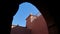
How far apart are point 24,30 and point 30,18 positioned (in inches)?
34.6

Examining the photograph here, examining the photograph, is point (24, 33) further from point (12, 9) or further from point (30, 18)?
point (12, 9)

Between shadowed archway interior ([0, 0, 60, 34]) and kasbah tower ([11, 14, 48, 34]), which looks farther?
kasbah tower ([11, 14, 48, 34])

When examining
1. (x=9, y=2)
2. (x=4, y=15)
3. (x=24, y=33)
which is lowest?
(x=24, y=33)

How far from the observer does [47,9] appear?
6.56ft

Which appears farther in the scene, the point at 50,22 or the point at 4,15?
the point at 50,22

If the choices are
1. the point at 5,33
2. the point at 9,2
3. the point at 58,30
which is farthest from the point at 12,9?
the point at 58,30

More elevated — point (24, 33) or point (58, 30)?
point (58, 30)

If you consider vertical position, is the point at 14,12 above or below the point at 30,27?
above

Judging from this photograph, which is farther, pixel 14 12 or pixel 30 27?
pixel 30 27

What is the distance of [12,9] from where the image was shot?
5.73 ft

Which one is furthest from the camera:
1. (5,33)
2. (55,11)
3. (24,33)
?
(24,33)

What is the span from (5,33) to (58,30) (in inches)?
27.3

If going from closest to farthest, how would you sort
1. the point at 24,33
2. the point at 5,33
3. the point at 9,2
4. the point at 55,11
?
1. the point at 5,33
2. the point at 9,2
3. the point at 55,11
4. the point at 24,33

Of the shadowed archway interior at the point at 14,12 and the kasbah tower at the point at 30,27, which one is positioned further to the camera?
the kasbah tower at the point at 30,27
